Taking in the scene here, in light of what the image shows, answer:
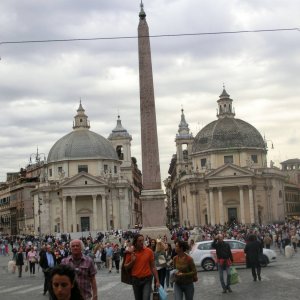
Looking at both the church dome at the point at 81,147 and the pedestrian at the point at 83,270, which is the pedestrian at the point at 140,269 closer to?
the pedestrian at the point at 83,270

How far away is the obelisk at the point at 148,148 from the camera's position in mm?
32000

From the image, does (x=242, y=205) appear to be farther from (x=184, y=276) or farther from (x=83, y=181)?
(x=184, y=276)

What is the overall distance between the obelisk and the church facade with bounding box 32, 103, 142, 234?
48.4 meters

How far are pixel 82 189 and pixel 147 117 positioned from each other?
53.3m

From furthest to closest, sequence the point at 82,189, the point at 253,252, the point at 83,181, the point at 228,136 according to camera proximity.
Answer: the point at 228,136
the point at 83,181
the point at 82,189
the point at 253,252

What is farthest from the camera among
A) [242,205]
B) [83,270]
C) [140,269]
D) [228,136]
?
[228,136]

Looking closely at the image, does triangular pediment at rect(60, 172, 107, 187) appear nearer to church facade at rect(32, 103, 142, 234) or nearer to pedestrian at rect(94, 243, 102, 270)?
church facade at rect(32, 103, 142, 234)

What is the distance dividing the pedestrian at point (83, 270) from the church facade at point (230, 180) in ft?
259

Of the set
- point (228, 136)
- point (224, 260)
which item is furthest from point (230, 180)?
point (224, 260)

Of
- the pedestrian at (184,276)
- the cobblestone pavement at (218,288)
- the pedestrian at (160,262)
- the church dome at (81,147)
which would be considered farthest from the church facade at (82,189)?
the pedestrian at (184,276)

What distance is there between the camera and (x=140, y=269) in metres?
10.0

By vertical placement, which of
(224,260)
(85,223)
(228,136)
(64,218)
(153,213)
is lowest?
(224,260)

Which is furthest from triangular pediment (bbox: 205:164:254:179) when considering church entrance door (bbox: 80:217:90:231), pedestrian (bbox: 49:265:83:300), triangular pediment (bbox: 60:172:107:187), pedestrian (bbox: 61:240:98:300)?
pedestrian (bbox: 49:265:83:300)

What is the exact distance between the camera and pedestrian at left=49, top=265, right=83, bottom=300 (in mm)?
4773
